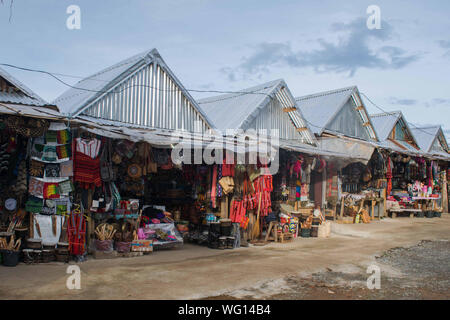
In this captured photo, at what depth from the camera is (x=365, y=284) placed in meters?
6.75

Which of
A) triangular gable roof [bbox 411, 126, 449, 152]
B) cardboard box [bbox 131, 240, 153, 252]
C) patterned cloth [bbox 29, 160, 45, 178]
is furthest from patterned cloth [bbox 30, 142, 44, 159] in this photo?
triangular gable roof [bbox 411, 126, 449, 152]

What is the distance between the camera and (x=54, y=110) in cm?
973

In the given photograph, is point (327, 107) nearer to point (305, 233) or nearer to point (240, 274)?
point (305, 233)

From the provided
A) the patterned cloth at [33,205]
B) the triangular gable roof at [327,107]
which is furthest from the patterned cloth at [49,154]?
the triangular gable roof at [327,107]

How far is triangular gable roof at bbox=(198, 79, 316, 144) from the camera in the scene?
15.5 metres

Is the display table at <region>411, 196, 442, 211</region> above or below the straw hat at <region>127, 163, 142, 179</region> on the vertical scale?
below

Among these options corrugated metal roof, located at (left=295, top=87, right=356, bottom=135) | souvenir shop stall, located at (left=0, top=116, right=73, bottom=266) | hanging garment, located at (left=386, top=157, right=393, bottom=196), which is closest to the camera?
souvenir shop stall, located at (left=0, top=116, right=73, bottom=266)

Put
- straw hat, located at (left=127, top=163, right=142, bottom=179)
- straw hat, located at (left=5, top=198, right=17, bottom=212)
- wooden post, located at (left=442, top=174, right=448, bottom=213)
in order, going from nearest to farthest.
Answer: straw hat, located at (left=5, top=198, right=17, bottom=212) < straw hat, located at (left=127, top=163, right=142, bottom=179) < wooden post, located at (left=442, top=174, right=448, bottom=213)

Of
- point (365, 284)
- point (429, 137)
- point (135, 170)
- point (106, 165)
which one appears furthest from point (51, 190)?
point (429, 137)

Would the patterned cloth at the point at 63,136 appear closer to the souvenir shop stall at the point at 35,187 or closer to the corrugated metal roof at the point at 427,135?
the souvenir shop stall at the point at 35,187

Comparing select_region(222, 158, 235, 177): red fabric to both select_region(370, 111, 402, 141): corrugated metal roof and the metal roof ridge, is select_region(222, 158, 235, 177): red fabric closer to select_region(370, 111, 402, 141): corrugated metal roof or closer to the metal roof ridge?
the metal roof ridge

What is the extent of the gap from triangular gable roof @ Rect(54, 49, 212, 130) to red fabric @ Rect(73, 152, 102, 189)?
11.1 feet

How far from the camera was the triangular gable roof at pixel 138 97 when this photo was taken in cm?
1224

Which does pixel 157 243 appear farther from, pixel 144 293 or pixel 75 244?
pixel 144 293
